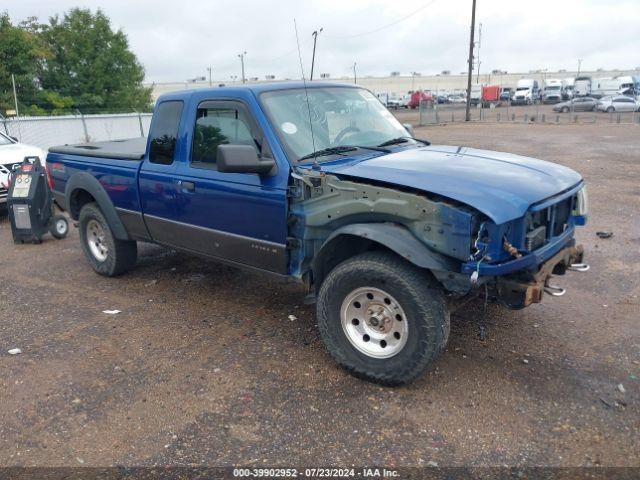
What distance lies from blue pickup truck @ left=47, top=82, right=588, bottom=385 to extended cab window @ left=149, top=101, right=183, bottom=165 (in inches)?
0.6

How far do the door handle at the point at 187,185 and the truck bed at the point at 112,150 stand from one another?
0.77 meters

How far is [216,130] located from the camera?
4605 mm

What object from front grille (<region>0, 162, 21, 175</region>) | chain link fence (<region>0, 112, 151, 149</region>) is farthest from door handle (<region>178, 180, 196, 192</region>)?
chain link fence (<region>0, 112, 151, 149</region>)

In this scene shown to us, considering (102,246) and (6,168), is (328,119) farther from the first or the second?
(6,168)

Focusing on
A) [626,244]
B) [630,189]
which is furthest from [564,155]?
[626,244]

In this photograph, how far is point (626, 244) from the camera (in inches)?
271

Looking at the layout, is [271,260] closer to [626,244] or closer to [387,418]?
[387,418]

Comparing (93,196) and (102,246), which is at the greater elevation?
(93,196)

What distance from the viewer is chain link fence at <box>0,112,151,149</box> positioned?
18.7 m

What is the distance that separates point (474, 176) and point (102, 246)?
4414mm

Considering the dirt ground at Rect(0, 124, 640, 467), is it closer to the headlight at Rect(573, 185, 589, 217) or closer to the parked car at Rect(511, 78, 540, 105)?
the headlight at Rect(573, 185, 589, 217)

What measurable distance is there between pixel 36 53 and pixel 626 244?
3146cm

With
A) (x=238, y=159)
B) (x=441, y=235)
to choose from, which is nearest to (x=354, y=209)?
(x=441, y=235)

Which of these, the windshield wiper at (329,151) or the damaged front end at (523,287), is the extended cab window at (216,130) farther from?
the damaged front end at (523,287)
